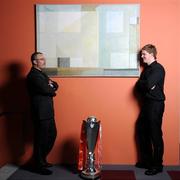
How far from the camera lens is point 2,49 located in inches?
169

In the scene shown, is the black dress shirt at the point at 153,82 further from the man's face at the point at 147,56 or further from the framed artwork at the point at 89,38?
the framed artwork at the point at 89,38

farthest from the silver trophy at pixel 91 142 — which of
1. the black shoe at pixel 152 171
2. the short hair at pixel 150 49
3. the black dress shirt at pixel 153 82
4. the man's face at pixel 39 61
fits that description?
the short hair at pixel 150 49

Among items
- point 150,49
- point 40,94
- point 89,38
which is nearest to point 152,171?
point 150,49

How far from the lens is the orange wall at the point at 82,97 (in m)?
4.14

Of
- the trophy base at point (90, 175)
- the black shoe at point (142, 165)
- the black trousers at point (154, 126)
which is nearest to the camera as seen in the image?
the trophy base at point (90, 175)

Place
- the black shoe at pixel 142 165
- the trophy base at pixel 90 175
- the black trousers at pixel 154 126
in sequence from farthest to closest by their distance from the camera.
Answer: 1. the black shoe at pixel 142 165
2. the black trousers at pixel 154 126
3. the trophy base at pixel 90 175

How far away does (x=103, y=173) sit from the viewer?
3961 mm

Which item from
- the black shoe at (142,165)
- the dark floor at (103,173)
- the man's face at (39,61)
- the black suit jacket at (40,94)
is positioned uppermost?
the man's face at (39,61)

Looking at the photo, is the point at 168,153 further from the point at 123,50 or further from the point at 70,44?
the point at 70,44

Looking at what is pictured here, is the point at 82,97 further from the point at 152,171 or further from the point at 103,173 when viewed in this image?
the point at 152,171

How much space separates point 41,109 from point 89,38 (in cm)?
107

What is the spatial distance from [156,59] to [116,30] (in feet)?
1.97

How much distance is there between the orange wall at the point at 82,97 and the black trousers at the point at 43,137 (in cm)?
36

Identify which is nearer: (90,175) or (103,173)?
(90,175)
